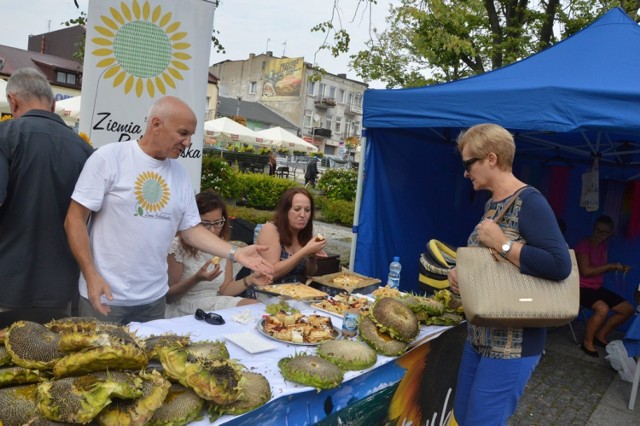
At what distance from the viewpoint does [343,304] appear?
3.00 m

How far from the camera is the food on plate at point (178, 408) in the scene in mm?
A: 1437

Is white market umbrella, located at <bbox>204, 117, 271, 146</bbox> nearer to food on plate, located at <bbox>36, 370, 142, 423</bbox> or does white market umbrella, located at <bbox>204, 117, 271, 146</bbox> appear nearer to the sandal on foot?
the sandal on foot

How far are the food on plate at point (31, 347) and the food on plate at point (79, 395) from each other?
112 millimetres

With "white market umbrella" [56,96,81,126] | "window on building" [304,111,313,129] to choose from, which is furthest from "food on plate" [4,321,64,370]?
"window on building" [304,111,313,129]

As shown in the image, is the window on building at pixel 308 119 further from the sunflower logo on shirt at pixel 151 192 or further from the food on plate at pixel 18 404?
the food on plate at pixel 18 404

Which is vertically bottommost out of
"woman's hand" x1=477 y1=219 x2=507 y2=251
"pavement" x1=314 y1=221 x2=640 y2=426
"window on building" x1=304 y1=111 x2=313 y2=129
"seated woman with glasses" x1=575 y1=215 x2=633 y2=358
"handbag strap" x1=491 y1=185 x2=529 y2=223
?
"pavement" x1=314 y1=221 x2=640 y2=426

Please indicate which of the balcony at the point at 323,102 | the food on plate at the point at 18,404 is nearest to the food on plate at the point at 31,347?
the food on plate at the point at 18,404

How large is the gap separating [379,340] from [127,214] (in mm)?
1307

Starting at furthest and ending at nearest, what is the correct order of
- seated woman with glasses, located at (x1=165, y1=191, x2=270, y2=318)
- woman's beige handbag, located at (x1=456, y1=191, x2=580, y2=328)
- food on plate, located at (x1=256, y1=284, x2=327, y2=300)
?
seated woman with glasses, located at (x1=165, y1=191, x2=270, y2=318), food on plate, located at (x1=256, y1=284, x2=327, y2=300), woman's beige handbag, located at (x1=456, y1=191, x2=580, y2=328)

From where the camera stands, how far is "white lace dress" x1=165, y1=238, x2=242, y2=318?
3.22 meters

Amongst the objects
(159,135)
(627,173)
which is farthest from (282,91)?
(159,135)

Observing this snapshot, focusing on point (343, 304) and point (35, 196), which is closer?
point (35, 196)

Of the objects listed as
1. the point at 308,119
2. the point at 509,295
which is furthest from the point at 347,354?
the point at 308,119

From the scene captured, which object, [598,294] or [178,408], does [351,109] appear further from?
[178,408]
